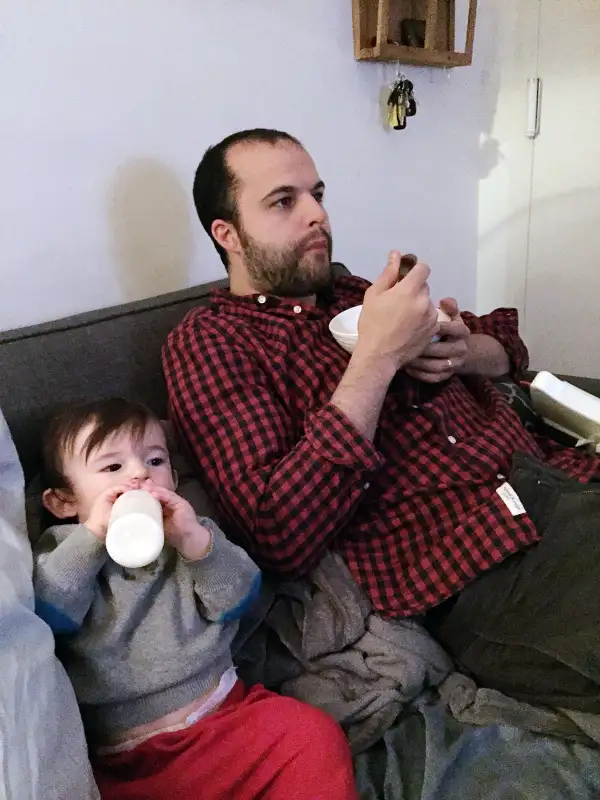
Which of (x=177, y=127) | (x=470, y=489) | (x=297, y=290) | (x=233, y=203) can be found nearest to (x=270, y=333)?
(x=297, y=290)

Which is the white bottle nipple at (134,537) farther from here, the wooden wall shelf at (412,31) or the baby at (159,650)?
the wooden wall shelf at (412,31)

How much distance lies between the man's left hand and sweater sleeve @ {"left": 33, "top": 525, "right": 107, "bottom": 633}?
1.93ft

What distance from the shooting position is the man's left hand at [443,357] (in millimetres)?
1107

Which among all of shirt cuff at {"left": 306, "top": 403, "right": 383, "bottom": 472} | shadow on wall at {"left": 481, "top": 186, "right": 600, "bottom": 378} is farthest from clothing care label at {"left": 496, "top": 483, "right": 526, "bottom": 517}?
shadow on wall at {"left": 481, "top": 186, "right": 600, "bottom": 378}

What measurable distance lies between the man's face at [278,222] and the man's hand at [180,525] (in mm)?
539

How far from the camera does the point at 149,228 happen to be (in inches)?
52.6

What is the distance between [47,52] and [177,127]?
0.93ft

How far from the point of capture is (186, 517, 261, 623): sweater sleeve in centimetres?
79

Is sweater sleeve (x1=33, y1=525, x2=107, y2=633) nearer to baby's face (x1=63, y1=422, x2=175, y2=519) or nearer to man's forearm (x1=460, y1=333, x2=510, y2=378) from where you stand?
baby's face (x1=63, y1=422, x2=175, y2=519)

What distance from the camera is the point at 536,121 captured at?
6.61 feet

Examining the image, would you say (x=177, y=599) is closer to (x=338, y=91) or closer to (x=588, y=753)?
(x=588, y=753)

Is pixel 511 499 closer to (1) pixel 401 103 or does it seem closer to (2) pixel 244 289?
(2) pixel 244 289

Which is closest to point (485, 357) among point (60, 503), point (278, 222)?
point (278, 222)

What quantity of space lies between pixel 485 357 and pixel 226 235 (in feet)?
1.81
